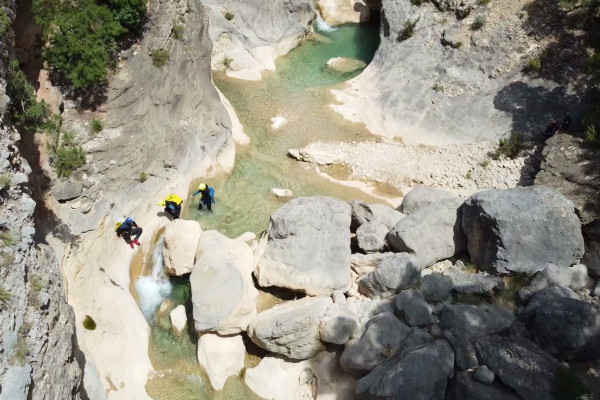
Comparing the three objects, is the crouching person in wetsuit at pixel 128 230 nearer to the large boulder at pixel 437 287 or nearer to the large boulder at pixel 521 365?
the large boulder at pixel 437 287

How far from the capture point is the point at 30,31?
56.1 feet

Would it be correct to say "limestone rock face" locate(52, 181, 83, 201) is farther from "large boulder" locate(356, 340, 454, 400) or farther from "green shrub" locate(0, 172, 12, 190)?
"large boulder" locate(356, 340, 454, 400)

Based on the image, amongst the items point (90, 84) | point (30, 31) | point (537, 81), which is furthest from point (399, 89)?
point (30, 31)

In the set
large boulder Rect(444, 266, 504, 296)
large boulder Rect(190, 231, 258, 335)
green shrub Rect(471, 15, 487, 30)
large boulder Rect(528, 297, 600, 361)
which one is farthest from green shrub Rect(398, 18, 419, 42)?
large boulder Rect(528, 297, 600, 361)

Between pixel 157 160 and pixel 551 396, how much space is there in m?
17.2

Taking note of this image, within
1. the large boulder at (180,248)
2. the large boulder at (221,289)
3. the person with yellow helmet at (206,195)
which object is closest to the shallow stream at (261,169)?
the person with yellow helmet at (206,195)

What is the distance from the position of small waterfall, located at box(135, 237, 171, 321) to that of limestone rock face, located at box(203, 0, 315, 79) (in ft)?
52.4

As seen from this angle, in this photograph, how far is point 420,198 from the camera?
20.5 m

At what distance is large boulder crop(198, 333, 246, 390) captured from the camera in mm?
15203

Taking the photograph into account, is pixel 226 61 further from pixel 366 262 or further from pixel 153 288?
pixel 366 262

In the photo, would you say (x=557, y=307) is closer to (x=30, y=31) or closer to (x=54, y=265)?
(x=54, y=265)

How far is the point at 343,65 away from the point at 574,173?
1765 cm

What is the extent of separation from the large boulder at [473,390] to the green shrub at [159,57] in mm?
17905

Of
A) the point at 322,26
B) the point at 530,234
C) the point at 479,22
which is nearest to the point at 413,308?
the point at 530,234
